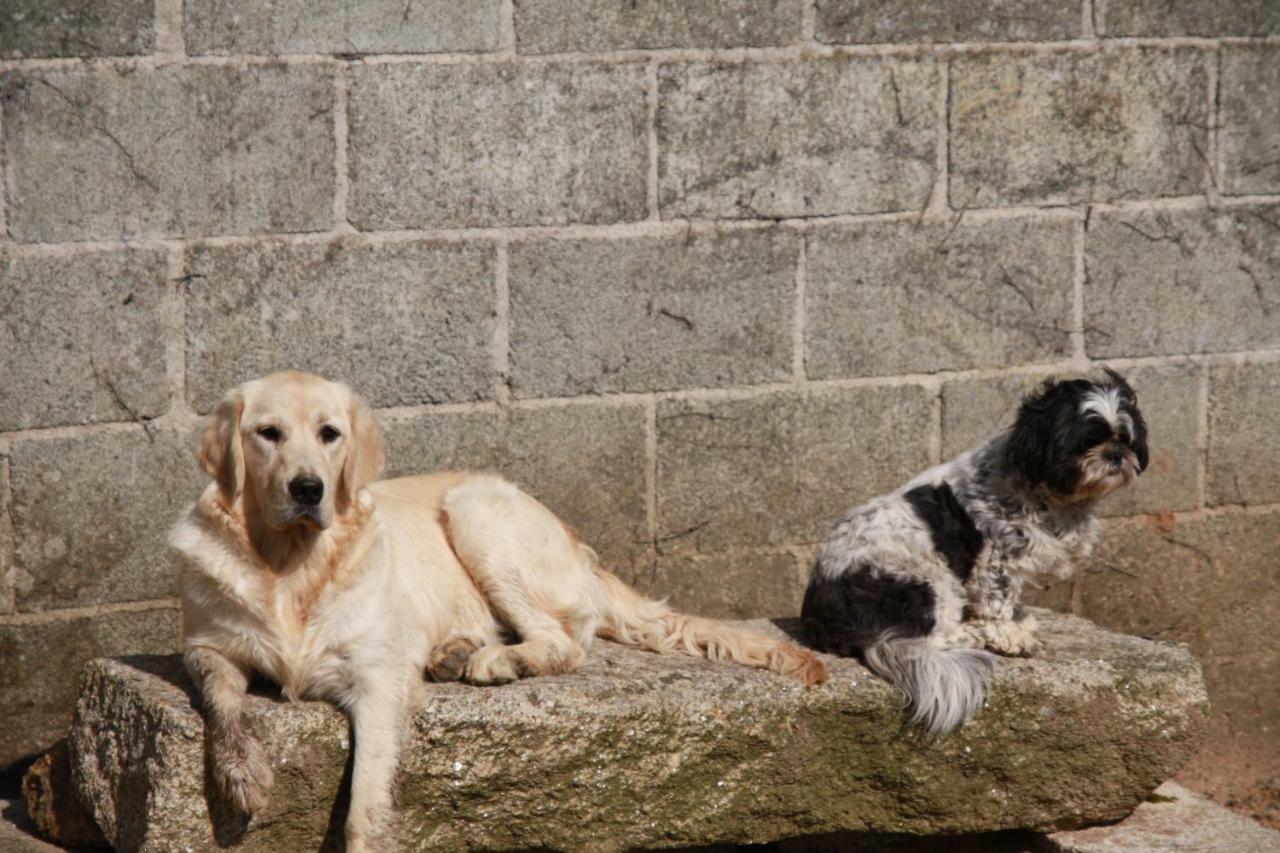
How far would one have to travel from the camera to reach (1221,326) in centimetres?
655

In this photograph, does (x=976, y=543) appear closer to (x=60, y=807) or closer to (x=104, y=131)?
(x=60, y=807)

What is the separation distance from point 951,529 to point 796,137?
161cm

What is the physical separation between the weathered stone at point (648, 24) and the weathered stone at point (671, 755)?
2.14 m

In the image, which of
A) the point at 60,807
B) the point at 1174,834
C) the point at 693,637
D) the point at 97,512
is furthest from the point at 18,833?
the point at 1174,834

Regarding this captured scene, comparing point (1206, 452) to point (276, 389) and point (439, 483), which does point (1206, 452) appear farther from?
point (276, 389)

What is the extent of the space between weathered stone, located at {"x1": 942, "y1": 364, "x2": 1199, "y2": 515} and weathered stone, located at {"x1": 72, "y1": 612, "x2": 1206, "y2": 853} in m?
1.18

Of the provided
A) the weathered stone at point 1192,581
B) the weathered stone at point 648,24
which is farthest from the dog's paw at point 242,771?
the weathered stone at point 1192,581

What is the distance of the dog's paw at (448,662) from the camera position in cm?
484

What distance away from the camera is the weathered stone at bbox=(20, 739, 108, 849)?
5105 millimetres

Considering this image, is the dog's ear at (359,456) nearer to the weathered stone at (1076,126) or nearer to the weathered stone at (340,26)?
the weathered stone at (340,26)

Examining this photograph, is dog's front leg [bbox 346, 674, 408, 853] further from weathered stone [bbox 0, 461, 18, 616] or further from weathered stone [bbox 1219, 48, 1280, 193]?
weathered stone [bbox 1219, 48, 1280, 193]

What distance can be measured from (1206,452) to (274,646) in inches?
156

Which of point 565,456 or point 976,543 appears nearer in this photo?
point 976,543

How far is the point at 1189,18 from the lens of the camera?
6.31 m
